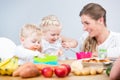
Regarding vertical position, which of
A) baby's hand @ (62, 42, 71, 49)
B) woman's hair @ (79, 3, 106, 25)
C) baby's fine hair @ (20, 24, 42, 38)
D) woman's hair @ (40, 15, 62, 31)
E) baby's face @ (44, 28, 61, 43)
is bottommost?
baby's hand @ (62, 42, 71, 49)

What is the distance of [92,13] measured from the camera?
308 centimetres

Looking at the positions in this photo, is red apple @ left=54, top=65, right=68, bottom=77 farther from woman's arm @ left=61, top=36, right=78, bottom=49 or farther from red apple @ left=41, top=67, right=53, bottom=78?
woman's arm @ left=61, top=36, right=78, bottom=49

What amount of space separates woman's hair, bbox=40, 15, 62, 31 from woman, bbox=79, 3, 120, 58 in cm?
25

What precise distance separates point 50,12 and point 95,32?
0.49m

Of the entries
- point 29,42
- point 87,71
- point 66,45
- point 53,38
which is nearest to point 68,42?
point 66,45

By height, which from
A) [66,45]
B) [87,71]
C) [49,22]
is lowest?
[87,71]

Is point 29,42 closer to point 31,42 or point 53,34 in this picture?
point 31,42

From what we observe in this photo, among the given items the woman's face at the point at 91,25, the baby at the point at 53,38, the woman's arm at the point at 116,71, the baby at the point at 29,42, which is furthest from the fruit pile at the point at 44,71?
the woman's face at the point at 91,25

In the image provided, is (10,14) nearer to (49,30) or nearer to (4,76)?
(49,30)

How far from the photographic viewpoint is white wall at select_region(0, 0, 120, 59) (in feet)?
10.0

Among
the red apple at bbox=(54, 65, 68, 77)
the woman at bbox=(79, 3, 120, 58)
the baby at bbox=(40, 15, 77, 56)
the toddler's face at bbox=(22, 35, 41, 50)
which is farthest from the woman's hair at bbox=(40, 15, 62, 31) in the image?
the red apple at bbox=(54, 65, 68, 77)

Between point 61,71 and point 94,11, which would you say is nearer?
point 61,71

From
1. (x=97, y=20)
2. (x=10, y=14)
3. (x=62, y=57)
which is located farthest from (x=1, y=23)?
(x=97, y=20)

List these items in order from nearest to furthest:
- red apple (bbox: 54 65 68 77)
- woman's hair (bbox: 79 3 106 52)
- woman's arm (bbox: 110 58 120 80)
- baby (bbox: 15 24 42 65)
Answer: woman's arm (bbox: 110 58 120 80) < red apple (bbox: 54 65 68 77) < baby (bbox: 15 24 42 65) < woman's hair (bbox: 79 3 106 52)
